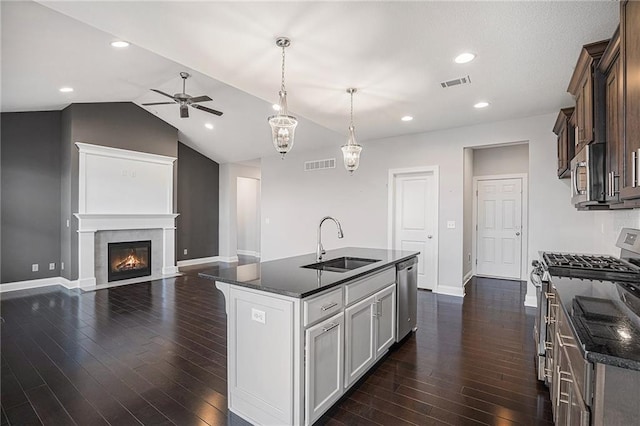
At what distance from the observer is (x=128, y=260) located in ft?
21.1

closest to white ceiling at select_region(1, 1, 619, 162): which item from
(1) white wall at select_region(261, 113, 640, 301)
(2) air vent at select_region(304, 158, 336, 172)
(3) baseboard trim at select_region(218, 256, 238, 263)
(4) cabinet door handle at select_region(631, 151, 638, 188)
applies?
(1) white wall at select_region(261, 113, 640, 301)

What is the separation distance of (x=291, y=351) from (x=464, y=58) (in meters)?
2.83

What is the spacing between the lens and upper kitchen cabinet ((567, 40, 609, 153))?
86.3 inches

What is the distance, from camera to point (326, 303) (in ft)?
6.74

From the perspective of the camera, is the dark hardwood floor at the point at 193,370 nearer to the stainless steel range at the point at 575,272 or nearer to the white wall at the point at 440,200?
the stainless steel range at the point at 575,272

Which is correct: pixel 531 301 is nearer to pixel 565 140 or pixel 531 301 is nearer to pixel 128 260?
pixel 565 140

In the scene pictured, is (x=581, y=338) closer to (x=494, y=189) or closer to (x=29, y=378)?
(x=29, y=378)

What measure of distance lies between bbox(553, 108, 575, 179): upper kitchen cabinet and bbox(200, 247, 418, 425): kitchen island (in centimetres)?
273

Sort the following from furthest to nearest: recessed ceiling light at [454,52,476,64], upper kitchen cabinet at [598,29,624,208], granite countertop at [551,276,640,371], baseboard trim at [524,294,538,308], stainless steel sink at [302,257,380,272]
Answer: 1. baseboard trim at [524,294,538,308]
2. stainless steel sink at [302,257,380,272]
3. recessed ceiling light at [454,52,476,64]
4. upper kitchen cabinet at [598,29,624,208]
5. granite countertop at [551,276,640,371]

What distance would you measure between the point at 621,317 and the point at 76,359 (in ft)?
13.2

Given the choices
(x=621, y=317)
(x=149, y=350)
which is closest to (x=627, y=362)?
(x=621, y=317)

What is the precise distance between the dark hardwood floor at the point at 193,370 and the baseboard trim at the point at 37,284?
1017 millimetres

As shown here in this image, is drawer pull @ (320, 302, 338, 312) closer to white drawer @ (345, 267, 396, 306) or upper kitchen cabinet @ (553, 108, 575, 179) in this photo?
white drawer @ (345, 267, 396, 306)

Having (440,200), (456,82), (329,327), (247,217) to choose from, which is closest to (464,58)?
(456,82)
